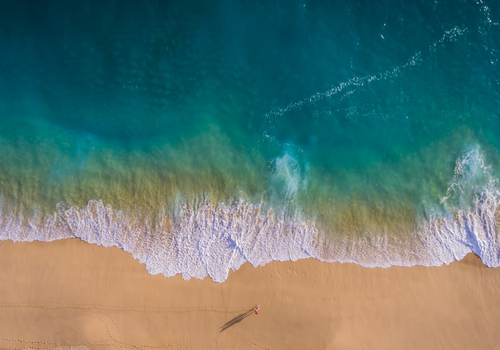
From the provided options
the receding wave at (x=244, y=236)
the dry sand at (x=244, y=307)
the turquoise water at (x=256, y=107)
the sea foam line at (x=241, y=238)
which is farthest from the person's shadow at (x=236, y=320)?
the turquoise water at (x=256, y=107)

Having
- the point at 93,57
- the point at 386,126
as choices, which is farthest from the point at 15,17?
the point at 386,126

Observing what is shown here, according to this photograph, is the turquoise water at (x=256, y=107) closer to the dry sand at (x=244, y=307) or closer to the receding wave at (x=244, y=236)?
the receding wave at (x=244, y=236)

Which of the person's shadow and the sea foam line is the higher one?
the sea foam line

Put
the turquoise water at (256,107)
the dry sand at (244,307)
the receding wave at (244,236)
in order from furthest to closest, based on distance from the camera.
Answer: the turquoise water at (256,107) → the receding wave at (244,236) → the dry sand at (244,307)

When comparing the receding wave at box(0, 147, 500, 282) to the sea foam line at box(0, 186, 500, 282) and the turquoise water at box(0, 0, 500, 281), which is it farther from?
the turquoise water at box(0, 0, 500, 281)

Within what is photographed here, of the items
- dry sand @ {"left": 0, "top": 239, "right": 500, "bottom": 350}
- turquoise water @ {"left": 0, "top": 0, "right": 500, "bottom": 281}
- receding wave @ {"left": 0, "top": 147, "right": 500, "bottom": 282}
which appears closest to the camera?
dry sand @ {"left": 0, "top": 239, "right": 500, "bottom": 350}

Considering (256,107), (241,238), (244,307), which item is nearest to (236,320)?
(244,307)

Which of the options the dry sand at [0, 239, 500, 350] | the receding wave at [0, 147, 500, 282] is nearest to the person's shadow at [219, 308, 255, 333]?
the dry sand at [0, 239, 500, 350]
